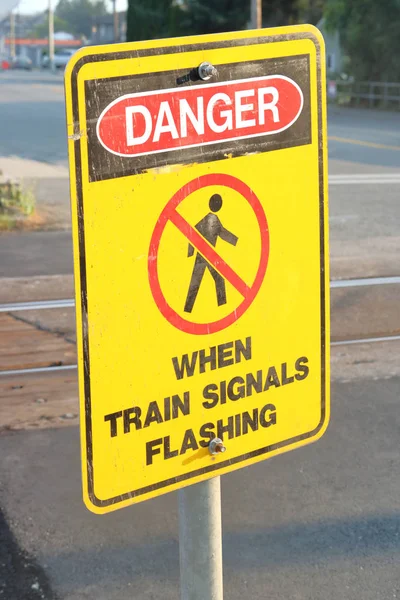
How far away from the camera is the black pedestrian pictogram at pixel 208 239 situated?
5.89ft

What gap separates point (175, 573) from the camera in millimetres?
3688

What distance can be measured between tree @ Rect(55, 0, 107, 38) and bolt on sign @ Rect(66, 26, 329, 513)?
537 ft

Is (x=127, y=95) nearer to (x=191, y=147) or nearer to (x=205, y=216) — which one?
(x=191, y=147)

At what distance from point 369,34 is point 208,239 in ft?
122

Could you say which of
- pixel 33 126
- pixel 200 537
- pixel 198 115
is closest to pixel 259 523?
pixel 200 537

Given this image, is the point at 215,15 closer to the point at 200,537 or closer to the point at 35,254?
the point at 35,254

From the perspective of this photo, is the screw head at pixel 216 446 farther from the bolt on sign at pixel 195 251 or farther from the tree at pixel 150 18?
the tree at pixel 150 18

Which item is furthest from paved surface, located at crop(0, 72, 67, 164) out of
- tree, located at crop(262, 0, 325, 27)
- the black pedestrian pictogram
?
the black pedestrian pictogram

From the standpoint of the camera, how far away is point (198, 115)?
1754mm

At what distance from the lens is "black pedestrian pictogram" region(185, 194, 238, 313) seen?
70.7 inches

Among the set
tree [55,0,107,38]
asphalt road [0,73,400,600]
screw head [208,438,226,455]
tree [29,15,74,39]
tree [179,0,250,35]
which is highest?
tree [55,0,107,38]

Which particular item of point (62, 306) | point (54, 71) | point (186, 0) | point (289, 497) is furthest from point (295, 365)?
point (54, 71)

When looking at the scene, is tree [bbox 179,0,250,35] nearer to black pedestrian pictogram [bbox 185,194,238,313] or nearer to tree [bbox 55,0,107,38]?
black pedestrian pictogram [bbox 185,194,238,313]

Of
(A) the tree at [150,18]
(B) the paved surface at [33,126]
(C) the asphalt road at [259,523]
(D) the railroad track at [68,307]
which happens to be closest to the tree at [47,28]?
(B) the paved surface at [33,126]
